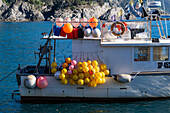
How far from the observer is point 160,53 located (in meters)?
17.0

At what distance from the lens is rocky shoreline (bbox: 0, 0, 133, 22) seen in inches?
6468

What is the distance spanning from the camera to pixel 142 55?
1698 centimetres

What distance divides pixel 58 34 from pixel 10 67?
45.3ft

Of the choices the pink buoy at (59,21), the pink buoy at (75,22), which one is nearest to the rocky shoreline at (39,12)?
the pink buoy at (75,22)

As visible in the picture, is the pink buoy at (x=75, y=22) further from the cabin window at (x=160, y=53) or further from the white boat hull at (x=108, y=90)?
the cabin window at (x=160, y=53)

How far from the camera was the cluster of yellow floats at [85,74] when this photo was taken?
16.1 meters

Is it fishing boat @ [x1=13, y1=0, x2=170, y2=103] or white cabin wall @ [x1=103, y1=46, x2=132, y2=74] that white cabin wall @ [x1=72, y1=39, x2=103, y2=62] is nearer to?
fishing boat @ [x1=13, y1=0, x2=170, y2=103]

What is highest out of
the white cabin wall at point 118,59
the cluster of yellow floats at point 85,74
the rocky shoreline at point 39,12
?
the rocky shoreline at point 39,12

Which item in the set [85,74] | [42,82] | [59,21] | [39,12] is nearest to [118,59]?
[85,74]

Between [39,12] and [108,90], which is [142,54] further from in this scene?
[39,12]

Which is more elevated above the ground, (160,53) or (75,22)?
(75,22)

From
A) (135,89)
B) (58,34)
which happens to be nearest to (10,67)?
(58,34)

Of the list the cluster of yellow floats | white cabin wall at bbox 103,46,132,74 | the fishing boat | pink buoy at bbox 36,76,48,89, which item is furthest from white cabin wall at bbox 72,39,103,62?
pink buoy at bbox 36,76,48,89

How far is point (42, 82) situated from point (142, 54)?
5290 mm
